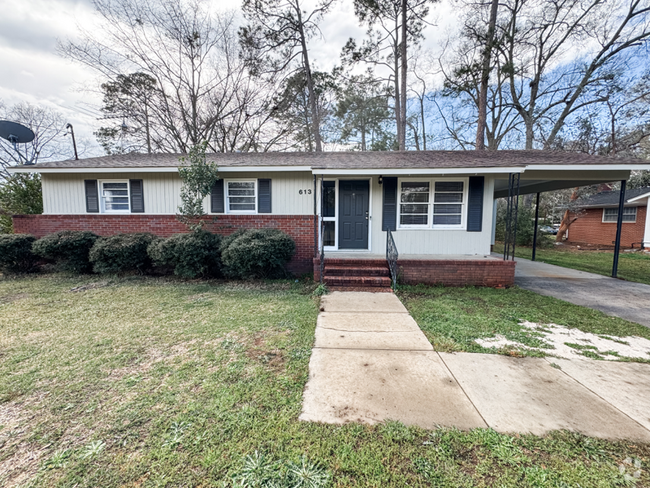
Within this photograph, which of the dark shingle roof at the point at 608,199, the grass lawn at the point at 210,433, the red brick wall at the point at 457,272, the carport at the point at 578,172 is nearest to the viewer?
the grass lawn at the point at 210,433

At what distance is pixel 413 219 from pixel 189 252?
5920 millimetres

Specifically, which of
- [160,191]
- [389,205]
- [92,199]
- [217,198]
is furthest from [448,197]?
[92,199]

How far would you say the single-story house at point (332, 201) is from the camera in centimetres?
693

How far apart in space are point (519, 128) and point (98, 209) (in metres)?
22.7

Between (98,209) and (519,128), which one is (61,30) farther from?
(519,128)

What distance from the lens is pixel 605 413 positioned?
2162mm

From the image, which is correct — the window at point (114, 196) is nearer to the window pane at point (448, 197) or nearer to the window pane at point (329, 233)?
the window pane at point (329, 233)

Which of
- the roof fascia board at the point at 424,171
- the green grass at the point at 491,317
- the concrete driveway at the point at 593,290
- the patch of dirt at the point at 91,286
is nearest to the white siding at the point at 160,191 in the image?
the roof fascia board at the point at 424,171

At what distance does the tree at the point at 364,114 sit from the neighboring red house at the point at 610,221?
12.4m

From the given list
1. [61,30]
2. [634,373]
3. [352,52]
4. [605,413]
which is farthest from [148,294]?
[352,52]

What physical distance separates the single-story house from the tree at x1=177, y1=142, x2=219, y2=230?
45 cm

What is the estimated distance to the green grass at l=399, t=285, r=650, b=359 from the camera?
3514 mm

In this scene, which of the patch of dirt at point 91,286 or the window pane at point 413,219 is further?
the window pane at point 413,219

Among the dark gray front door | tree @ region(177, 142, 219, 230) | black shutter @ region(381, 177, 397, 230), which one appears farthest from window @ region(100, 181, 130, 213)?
black shutter @ region(381, 177, 397, 230)
